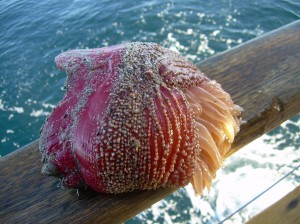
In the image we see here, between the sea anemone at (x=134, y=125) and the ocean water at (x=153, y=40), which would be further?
the ocean water at (x=153, y=40)

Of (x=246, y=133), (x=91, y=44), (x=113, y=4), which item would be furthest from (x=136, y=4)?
(x=246, y=133)

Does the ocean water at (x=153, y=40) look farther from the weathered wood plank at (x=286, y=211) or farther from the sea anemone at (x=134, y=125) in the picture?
the sea anemone at (x=134, y=125)

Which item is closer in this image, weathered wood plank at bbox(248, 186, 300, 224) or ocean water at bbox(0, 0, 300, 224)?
weathered wood plank at bbox(248, 186, 300, 224)

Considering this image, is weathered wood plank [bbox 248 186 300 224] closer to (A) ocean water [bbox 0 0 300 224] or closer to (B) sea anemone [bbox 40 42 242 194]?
(B) sea anemone [bbox 40 42 242 194]

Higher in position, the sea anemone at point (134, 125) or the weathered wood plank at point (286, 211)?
the sea anemone at point (134, 125)

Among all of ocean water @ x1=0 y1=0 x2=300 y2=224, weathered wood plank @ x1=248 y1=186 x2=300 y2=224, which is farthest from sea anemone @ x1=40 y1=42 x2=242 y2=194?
ocean water @ x1=0 y1=0 x2=300 y2=224

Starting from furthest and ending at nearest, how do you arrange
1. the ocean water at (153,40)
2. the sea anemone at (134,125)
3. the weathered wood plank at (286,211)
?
the ocean water at (153,40), the weathered wood plank at (286,211), the sea anemone at (134,125)

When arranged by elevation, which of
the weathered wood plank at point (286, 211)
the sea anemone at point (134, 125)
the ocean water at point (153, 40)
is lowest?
the ocean water at point (153, 40)

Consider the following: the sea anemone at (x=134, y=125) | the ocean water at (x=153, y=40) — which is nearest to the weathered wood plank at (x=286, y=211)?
the sea anemone at (x=134, y=125)
